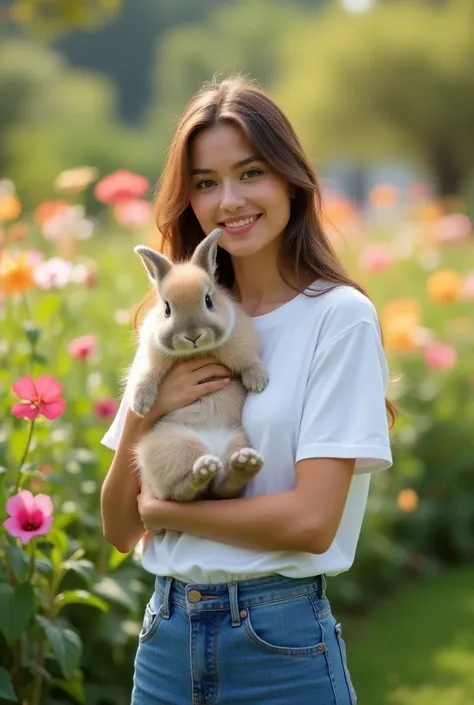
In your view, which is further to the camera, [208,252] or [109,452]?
[109,452]

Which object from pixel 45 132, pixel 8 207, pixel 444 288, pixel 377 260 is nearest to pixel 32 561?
pixel 8 207

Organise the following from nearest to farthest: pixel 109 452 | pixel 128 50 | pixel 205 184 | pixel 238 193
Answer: pixel 238 193 → pixel 205 184 → pixel 109 452 → pixel 128 50

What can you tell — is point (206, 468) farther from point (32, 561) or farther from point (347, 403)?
point (32, 561)

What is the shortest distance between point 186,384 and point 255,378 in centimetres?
25

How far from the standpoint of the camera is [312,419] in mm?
2707

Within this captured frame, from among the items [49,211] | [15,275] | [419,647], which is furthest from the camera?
[49,211]

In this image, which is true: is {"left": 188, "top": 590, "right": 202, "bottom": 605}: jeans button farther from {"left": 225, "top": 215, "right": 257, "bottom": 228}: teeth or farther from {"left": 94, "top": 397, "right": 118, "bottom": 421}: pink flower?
{"left": 94, "top": 397, "right": 118, "bottom": 421}: pink flower

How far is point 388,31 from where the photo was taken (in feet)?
113

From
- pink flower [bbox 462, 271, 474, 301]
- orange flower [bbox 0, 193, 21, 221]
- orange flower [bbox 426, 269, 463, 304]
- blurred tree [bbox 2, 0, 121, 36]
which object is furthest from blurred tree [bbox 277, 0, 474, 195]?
orange flower [bbox 0, 193, 21, 221]

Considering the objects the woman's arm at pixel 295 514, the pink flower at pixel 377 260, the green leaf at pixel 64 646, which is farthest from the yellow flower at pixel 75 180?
the woman's arm at pixel 295 514

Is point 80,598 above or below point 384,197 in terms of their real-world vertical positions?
below

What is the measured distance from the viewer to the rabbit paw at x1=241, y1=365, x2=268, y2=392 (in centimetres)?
289

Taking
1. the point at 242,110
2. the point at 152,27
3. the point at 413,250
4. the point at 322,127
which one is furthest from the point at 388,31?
the point at 152,27

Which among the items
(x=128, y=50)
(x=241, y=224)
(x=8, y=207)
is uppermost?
(x=128, y=50)
